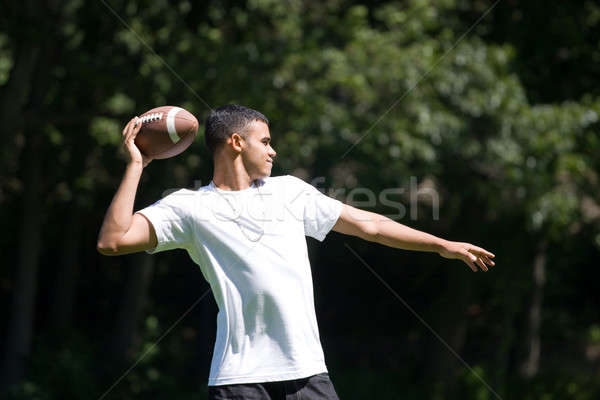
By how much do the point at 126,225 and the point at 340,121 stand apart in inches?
285

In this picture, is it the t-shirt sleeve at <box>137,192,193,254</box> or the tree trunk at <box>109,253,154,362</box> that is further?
the tree trunk at <box>109,253,154,362</box>

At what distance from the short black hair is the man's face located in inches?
1.3

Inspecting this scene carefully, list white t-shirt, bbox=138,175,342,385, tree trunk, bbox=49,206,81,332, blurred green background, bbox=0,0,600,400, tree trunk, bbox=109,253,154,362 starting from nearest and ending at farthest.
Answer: white t-shirt, bbox=138,175,342,385
blurred green background, bbox=0,0,600,400
tree trunk, bbox=109,253,154,362
tree trunk, bbox=49,206,81,332

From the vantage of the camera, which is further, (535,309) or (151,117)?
(535,309)

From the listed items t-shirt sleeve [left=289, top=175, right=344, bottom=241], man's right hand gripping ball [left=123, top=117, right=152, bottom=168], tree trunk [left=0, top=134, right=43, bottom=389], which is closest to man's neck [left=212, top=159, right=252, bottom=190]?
t-shirt sleeve [left=289, top=175, right=344, bottom=241]

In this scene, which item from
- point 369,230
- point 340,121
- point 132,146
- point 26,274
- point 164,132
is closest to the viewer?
point 132,146

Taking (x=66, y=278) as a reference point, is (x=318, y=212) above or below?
below

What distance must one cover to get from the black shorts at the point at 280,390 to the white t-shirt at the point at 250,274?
0.03 metres

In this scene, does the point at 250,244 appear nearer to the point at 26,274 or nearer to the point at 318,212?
the point at 318,212

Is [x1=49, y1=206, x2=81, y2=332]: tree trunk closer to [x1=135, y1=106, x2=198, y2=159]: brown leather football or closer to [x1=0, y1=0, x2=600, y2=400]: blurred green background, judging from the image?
[x1=0, y1=0, x2=600, y2=400]: blurred green background

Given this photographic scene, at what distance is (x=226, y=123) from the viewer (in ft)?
11.6

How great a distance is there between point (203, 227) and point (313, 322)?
58 centimetres

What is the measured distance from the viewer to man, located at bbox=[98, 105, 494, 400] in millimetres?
3244

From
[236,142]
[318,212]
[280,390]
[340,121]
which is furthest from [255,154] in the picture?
A: [340,121]
